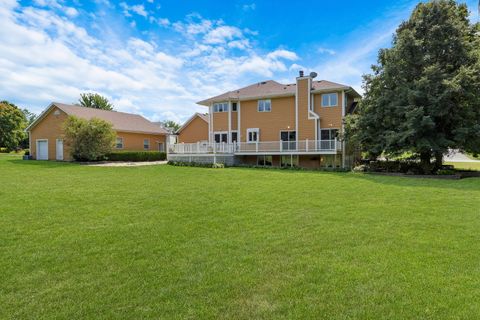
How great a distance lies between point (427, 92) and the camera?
16.1m

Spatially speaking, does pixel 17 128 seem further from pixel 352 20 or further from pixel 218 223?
pixel 218 223

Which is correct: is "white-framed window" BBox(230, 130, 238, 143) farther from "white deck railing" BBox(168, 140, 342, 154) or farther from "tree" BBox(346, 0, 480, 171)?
"tree" BBox(346, 0, 480, 171)

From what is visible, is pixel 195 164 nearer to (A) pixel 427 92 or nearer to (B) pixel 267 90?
(B) pixel 267 90

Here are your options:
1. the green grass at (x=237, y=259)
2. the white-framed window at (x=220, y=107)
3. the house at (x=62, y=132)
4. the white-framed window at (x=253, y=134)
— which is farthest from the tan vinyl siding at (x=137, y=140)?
→ the green grass at (x=237, y=259)

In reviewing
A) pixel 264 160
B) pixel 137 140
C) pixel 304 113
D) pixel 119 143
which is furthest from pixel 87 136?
pixel 304 113

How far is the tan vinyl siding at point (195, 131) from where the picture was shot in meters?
27.9

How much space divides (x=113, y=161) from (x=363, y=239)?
23.2 meters

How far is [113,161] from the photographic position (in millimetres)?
24672

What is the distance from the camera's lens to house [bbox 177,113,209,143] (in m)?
27.9

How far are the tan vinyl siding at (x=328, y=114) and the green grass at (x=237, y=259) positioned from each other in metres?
14.4

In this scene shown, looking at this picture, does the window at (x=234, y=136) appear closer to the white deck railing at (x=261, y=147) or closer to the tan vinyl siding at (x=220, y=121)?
the tan vinyl siding at (x=220, y=121)

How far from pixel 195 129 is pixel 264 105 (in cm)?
758

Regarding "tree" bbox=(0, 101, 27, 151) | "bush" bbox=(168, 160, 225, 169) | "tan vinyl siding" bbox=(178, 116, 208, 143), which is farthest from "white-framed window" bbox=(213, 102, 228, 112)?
"tree" bbox=(0, 101, 27, 151)

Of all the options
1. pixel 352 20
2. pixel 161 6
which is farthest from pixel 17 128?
pixel 352 20
